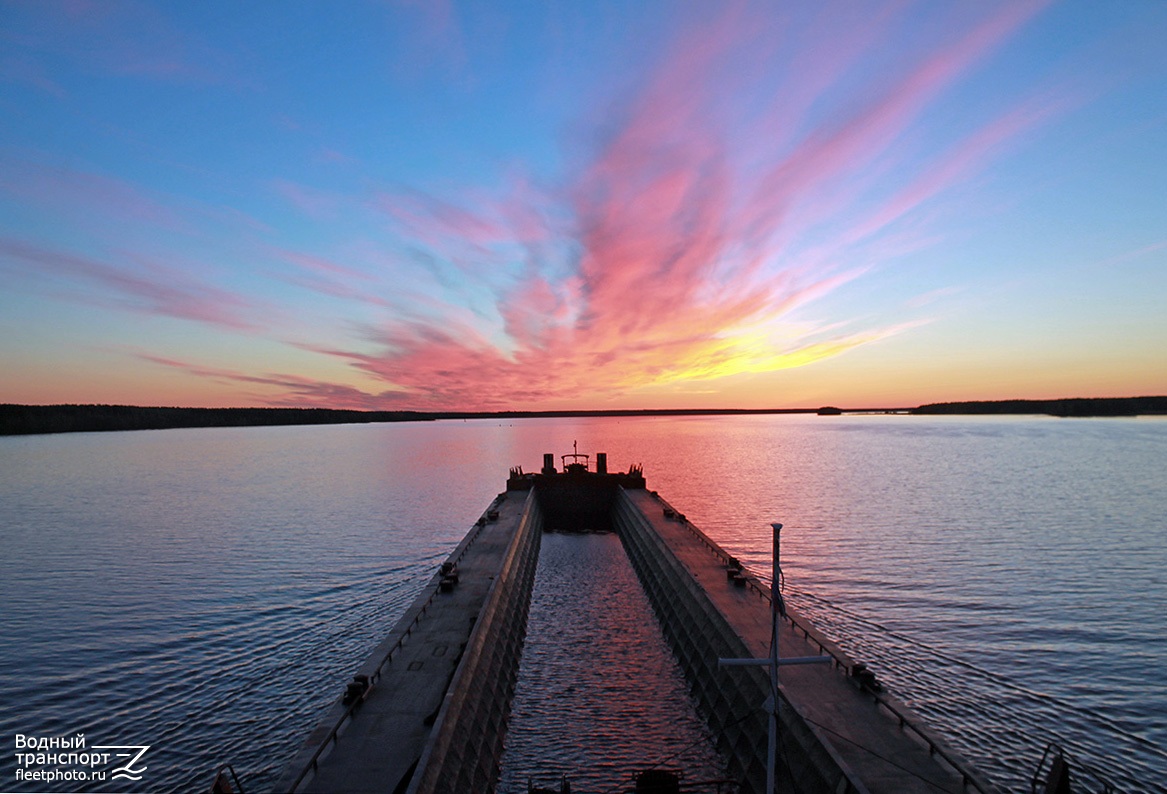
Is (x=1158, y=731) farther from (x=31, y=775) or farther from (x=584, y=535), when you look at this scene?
(x=584, y=535)

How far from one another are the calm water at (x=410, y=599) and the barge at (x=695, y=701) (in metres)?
5.51

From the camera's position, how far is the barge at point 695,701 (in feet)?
49.9

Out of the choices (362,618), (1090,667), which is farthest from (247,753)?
(1090,667)

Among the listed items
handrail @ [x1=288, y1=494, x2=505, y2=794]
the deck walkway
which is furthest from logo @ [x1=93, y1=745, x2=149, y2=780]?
handrail @ [x1=288, y1=494, x2=505, y2=794]

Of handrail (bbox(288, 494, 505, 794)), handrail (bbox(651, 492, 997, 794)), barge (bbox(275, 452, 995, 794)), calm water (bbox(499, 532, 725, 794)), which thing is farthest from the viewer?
calm water (bbox(499, 532, 725, 794))

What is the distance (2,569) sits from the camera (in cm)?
4553

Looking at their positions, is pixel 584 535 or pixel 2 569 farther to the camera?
pixel 584 535

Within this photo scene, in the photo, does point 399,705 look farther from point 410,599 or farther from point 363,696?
point 410,599

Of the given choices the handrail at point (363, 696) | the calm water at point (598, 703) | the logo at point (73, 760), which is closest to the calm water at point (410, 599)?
the logo at point (73, 760)

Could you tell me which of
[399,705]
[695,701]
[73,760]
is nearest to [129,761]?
[73,760]

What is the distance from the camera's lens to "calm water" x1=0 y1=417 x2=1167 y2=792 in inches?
907

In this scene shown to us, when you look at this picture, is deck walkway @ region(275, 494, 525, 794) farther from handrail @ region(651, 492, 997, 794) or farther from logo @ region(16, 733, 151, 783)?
handrail @ region(651, 492, 997, 794)

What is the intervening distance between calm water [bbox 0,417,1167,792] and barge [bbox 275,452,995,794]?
217 inches

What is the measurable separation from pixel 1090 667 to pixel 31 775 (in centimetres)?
4575
